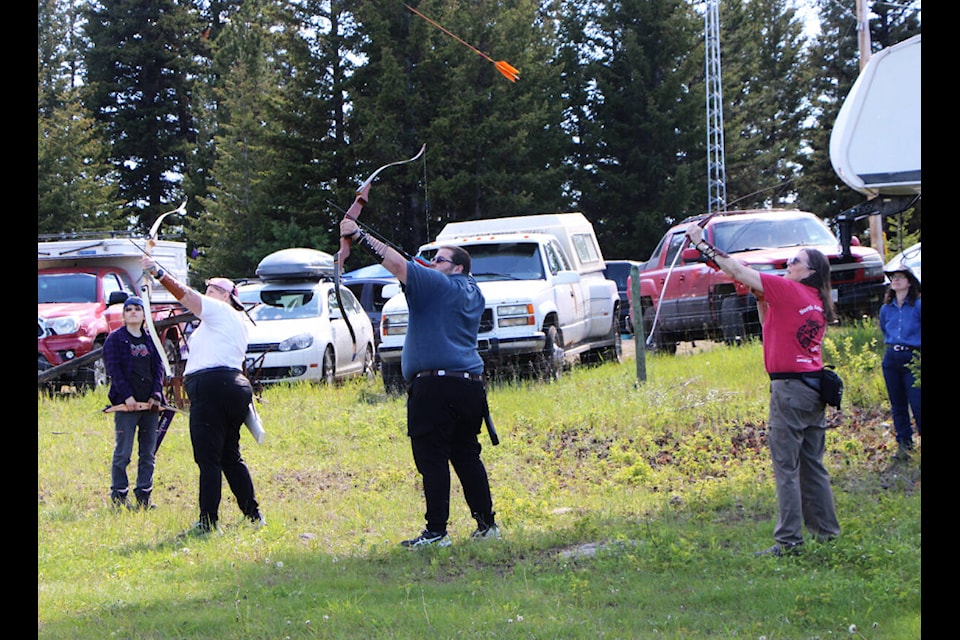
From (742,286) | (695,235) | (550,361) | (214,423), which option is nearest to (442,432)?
(214,423)

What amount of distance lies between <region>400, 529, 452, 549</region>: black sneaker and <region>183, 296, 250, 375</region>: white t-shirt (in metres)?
1.97

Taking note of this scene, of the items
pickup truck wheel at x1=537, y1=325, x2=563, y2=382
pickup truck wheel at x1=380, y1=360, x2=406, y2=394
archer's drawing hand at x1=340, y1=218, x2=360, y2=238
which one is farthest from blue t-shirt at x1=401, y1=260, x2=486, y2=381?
pickup truck wheel at x1=380, y1=360, x2=406, y2=394

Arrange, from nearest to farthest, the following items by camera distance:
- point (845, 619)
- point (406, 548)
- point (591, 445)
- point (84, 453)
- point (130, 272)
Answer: point (845, 619), point (406, 548), point (591, 445), point (84, 453), point (130, 272)

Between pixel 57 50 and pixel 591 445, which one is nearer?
pixel 591 445

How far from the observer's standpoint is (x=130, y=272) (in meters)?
17.6

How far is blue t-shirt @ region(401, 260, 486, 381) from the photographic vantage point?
7.14m

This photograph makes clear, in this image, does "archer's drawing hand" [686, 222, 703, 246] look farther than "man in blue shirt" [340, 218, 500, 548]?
No

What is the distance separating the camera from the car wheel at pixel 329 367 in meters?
15.5

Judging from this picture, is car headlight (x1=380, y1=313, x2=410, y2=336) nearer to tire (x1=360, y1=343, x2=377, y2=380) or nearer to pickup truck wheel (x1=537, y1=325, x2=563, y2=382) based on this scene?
pickup truck wheel (x1=537, y1=325, x2=563, y2=382)

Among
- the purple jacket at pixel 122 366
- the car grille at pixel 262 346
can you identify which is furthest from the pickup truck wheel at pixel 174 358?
the purple jacket at pixel 122 366

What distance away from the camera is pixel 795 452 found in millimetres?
6586
